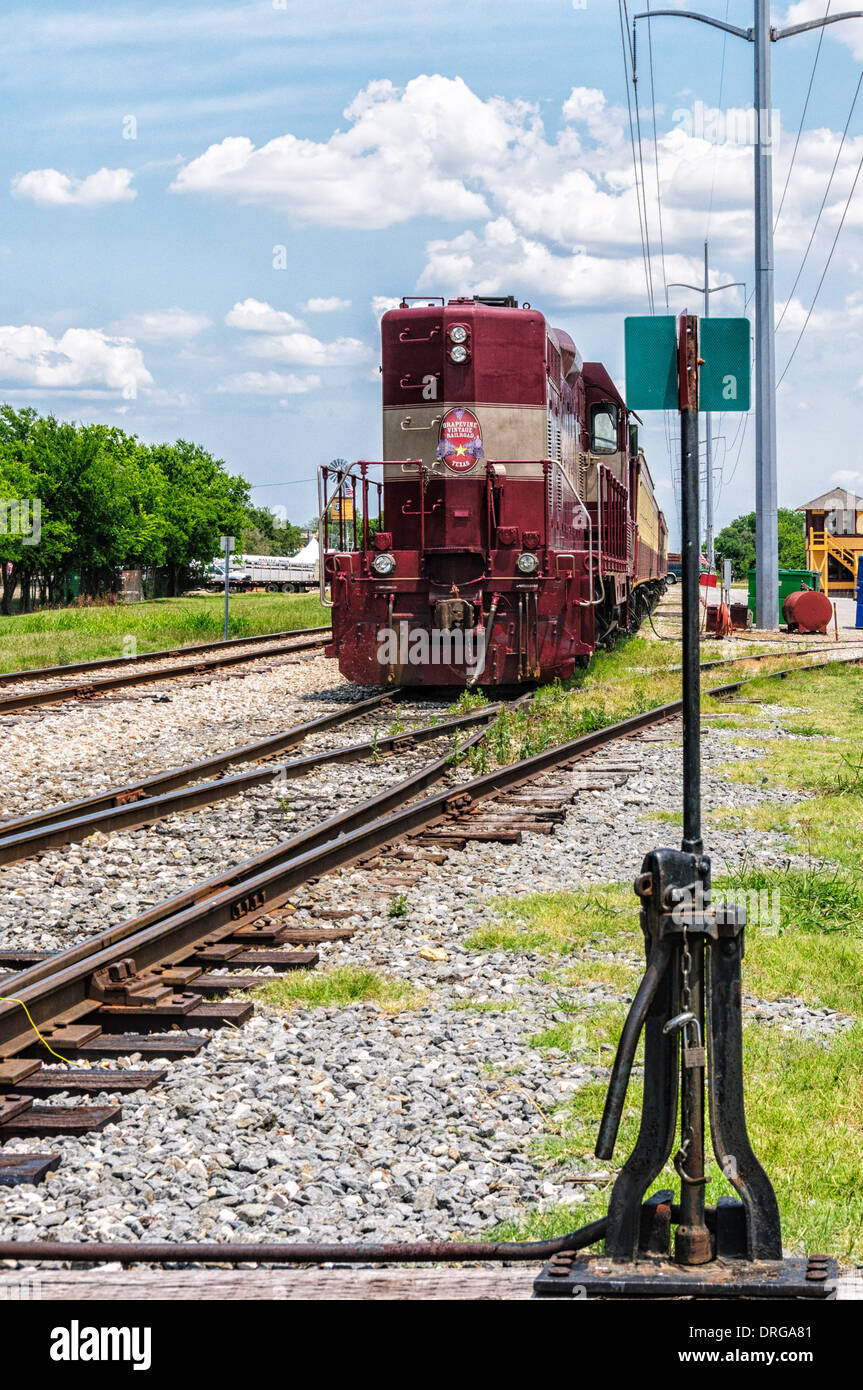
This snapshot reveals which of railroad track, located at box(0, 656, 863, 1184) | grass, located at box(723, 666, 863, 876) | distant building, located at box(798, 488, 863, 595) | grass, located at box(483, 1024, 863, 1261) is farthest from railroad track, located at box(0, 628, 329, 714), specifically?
distant building, located at box(798, 488, 863, 595)

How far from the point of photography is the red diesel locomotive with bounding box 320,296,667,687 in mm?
13766

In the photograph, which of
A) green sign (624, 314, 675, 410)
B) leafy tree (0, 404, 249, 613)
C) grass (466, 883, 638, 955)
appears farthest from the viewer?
leafy tree (0, 404, 249, 613)

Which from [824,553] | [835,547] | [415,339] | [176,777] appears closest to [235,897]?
[176,777]

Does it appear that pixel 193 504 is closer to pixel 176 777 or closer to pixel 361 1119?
pixel 176 777

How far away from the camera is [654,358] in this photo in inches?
113

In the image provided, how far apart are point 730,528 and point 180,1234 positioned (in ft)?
612

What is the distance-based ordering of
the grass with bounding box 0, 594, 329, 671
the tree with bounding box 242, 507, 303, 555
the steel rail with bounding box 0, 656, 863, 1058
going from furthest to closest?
the tree with bounding box 242, 507, 303, 555
the grass with bounding box 0, 594, 329, 671
the steel rail with bounding box 0, 656, 863, 1058

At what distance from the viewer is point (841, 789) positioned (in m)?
9.05

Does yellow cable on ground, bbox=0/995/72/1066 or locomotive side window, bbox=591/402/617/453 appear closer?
yellow cable on ground, bbox=0/995/72/1066

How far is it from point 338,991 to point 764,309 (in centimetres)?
2363

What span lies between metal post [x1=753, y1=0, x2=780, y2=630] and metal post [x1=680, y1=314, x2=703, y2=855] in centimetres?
2301

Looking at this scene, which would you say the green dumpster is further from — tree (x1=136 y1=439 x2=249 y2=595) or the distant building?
tree (x1=136 y1=439 x2=249 y2=595)

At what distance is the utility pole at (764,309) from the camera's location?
81.9 ft
